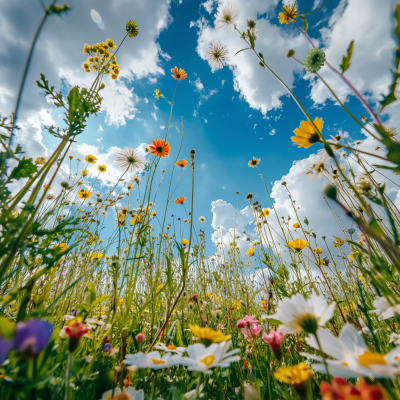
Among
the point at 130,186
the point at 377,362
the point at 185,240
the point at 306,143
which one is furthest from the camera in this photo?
the point at 185,240

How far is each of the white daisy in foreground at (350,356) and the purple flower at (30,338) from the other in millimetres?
382

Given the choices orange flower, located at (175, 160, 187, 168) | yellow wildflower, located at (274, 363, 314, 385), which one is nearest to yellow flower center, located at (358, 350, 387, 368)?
yellow wildflower, located at (274, 363, 314, 385)

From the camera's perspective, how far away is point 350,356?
11.6 inches

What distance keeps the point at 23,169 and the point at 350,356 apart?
86cm

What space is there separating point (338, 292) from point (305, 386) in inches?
104

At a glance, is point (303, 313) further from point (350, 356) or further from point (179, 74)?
point (179, 74)

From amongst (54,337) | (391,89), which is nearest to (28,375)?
(54,337)

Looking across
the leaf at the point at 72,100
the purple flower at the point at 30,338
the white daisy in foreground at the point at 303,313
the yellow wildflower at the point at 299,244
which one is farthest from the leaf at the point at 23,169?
the yellow wildflower at the point at 299,244

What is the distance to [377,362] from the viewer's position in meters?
0.27

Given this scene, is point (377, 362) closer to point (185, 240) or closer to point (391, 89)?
point (391, 89)

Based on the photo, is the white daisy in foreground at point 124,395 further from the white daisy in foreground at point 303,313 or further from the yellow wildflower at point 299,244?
the yellow wildflower at point 299,244

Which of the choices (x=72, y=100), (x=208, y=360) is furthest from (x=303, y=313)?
(x=72, y=100)

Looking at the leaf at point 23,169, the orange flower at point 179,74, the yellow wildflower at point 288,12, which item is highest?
the orange flower at point 179,74

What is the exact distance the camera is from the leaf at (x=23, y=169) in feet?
1.87
